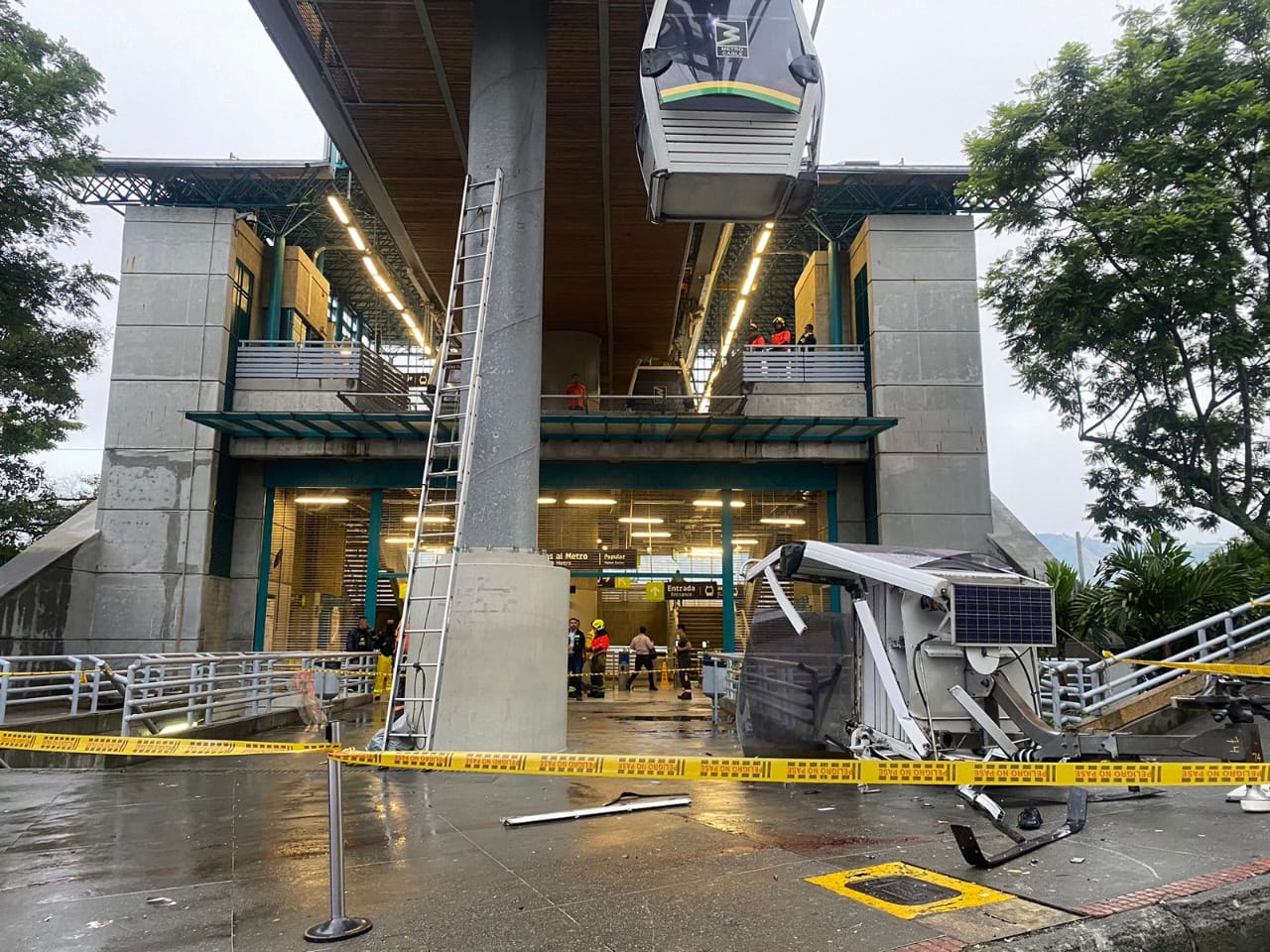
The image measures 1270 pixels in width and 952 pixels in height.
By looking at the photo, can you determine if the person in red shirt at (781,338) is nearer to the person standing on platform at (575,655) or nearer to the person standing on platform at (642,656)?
the person standing on platform at (642,656)

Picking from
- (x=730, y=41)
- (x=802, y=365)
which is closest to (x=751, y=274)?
(x=802, y=365)

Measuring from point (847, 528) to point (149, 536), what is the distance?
17.0 meters

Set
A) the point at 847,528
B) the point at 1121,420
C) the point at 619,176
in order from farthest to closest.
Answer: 1. the point at 847,528
2. the point at 619,176
3. the point at 1121,420

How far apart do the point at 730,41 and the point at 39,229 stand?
15283 mm

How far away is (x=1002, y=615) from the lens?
7.05 metres

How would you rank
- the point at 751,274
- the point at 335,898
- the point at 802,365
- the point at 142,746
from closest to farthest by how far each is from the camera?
the point at 335,898 < the point at 142,746 < the point at 802,365 < the point at 751,274

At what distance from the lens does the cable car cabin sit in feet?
33.9

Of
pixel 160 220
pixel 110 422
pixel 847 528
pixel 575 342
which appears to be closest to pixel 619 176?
pixel 575 342

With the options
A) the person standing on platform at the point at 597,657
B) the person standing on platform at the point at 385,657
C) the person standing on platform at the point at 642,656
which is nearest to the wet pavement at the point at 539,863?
the person standing on platform at the point at 385,657

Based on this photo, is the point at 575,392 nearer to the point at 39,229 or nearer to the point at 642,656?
the point at 642,656

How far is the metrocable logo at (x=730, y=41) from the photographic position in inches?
407

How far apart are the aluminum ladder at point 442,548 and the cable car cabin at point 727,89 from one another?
7.77 feet

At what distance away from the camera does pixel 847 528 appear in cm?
2228

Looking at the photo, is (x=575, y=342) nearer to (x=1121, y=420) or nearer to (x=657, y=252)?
(x=657, y=252)
